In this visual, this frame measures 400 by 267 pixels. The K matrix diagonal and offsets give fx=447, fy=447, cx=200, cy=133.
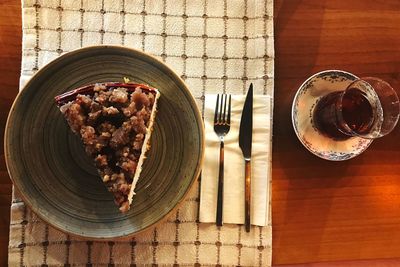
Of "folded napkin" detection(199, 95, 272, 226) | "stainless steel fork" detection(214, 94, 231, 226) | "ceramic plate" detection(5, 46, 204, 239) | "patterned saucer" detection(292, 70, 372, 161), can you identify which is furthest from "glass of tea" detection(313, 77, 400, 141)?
"ceramic plate" detection(5, 46, 204, 239)

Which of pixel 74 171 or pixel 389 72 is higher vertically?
pixel 389 72

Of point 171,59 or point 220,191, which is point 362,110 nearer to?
point 220,191

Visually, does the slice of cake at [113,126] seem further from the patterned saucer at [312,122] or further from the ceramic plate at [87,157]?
the patterned saucer at [312,122]

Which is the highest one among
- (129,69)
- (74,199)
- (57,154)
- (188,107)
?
(129,69)

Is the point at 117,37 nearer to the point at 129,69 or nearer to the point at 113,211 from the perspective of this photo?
the point at 129,69

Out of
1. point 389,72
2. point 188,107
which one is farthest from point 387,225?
point 188,107

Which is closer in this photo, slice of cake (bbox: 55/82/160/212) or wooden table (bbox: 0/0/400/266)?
slice of cake (bbox: 55/82/160/212)

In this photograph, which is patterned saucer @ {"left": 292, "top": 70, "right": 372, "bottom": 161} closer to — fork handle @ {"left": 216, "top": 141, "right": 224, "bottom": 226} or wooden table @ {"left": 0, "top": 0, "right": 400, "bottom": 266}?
wooden table @ {"left": 0, "top": 0, "right": 400, "bottom": 266}
